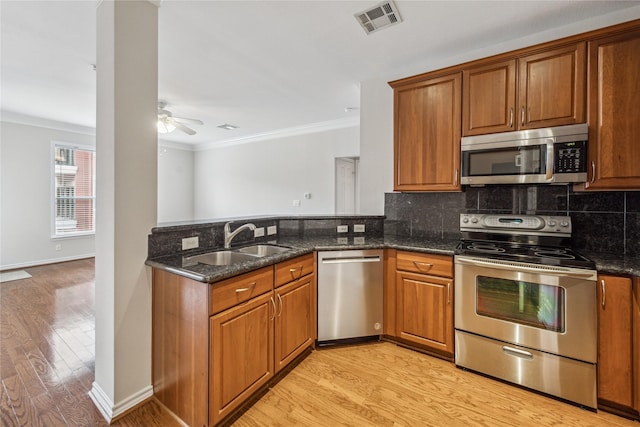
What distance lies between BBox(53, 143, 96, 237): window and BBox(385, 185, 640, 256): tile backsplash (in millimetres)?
5883

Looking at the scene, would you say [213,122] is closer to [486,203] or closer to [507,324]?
[486,203]

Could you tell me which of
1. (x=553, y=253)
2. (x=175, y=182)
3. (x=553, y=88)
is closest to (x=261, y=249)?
(x=553, y=253)

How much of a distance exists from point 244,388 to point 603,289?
2.24 metres

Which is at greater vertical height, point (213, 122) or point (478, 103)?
point (213, 122)

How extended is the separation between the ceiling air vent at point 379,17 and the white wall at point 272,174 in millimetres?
2708

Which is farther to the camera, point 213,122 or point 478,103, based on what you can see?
point 213,122

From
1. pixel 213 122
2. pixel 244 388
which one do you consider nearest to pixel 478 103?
pixel 244 388

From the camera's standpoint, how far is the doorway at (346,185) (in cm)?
525

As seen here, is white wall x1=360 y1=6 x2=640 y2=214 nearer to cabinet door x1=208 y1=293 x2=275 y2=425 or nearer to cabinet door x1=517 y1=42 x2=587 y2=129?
cabinet door x1=517 y1=42 x2=587 y2=129

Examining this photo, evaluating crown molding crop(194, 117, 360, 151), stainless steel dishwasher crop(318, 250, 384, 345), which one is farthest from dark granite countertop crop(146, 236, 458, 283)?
crown molding crop(194, 117, 360, 151)

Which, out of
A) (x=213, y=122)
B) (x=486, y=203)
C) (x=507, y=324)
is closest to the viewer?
(x=507, y=324)

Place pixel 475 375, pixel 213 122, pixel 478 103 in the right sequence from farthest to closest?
pixel 213 122 → pixel 478 103 → pixel 475 375

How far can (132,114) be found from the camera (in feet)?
5.46

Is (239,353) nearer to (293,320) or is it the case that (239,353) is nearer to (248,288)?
(248,288)
